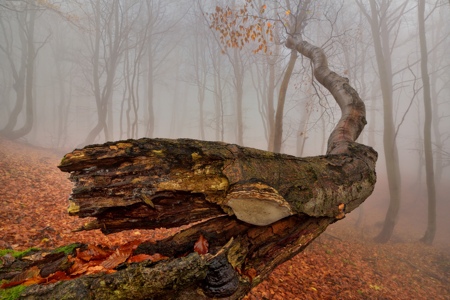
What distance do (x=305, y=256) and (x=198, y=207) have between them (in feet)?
14.9

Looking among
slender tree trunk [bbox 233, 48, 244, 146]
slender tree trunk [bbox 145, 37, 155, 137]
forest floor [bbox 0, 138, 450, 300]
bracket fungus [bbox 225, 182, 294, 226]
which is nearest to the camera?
bracket fungus [bbox 225, 182, 294, 226]

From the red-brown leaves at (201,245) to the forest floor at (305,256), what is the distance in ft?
6.99

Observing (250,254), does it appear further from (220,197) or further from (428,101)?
(428,101)

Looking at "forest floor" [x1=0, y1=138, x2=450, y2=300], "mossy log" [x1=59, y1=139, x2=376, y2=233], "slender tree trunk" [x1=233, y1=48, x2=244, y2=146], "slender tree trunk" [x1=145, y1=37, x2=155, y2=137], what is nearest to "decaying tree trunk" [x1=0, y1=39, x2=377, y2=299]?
"mossy log" [x1=59, y1=139, x2=376, y2=233]

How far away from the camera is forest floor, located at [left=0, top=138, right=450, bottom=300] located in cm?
382

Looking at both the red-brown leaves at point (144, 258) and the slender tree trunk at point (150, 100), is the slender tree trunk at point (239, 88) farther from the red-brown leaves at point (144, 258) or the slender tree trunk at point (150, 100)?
the red-brown leaves at point (144, 258)

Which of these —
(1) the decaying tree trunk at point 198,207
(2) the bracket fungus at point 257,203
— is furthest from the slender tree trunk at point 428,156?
(2) the bracket fungus at point 257,203

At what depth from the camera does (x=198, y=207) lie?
168cm

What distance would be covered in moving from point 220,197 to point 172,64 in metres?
37.2

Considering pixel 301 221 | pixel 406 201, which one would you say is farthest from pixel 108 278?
pixel 406 201

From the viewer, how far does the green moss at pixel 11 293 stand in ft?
3.71

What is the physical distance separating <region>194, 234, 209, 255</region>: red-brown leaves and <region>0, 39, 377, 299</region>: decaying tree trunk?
0.13 ft

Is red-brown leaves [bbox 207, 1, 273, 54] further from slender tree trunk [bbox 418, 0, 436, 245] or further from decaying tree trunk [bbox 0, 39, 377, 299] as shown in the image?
slender tree trunk [bbox 418, 0, 436, 245]

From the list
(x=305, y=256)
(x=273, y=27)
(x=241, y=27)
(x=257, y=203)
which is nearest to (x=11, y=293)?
(x=257, y=203)
